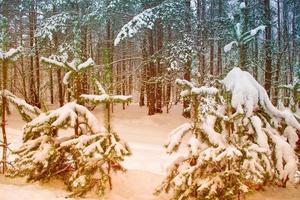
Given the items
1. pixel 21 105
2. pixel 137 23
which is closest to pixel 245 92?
pixel 21 105

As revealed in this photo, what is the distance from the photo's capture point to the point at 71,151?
31.0 feet

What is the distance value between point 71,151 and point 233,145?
3435 mm

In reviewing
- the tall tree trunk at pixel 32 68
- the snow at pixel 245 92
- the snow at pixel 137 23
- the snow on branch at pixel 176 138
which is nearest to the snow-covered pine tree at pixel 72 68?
the snow on branch at pixel 176 138

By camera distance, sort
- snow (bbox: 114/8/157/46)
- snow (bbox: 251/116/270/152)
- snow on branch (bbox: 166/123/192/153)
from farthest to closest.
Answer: snow (bbox: 114/8/157/46) → snow (bbox: 251/116/270/152) → snow on branch (bbox: 166/123/192/153)

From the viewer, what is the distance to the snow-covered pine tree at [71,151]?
8.91m

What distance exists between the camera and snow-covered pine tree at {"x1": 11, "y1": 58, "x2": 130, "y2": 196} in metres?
8.91

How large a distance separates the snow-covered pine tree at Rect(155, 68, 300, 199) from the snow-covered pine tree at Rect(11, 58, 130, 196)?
4.11 ft

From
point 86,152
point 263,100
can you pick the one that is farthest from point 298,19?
point 86,152

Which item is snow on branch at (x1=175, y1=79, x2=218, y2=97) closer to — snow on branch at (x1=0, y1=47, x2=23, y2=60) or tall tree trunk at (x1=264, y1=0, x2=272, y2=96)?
snow on branch at (x1=0, y1=47, x2=23, y2=60)

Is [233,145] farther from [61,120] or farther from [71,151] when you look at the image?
[61,120]

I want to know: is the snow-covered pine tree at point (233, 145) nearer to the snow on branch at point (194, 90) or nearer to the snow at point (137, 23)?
the snow on branch at point (194, 90)

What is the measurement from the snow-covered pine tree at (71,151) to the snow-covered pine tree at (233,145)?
125 centimetres

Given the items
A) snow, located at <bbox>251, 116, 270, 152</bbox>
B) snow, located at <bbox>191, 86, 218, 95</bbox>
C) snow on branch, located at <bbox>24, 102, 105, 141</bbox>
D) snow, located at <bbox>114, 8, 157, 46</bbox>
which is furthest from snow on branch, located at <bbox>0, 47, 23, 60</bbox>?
snow, located at <bbox>114, 8, 157, 46</bbox>

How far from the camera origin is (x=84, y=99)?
924 centimetres
